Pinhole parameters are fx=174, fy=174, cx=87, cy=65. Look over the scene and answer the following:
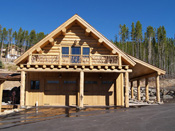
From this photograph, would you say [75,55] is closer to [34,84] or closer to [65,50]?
[65,50]

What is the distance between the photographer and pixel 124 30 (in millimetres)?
63781

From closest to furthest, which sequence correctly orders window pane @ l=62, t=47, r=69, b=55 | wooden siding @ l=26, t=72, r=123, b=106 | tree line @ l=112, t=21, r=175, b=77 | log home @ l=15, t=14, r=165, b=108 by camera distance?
log home @ l=15, t=14, r=165, b=108 < window pane @ l=62, t=47, r=69, b=55 < wooden siding @ l=26, t=72, r=123, b=106 < tree line @ l=112, t=21, r=175, b=77

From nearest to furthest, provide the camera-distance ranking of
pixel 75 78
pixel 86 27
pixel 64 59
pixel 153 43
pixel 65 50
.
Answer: pixel 86 27
pixel 64 59
pixel 65 50
pixel 75 78
pixel 153 43

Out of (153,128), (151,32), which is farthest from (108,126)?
(151,32)

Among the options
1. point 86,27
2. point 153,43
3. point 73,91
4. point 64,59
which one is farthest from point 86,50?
point 153,43

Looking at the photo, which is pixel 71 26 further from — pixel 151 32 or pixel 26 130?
pixel 151 32

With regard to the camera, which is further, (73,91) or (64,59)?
(73,91)

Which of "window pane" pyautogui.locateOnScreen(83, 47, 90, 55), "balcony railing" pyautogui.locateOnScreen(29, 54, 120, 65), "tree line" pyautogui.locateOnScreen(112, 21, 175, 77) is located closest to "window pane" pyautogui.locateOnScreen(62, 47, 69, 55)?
"balcony railing" pyautogui.locateOnScreen(29, 54, 120, 65)

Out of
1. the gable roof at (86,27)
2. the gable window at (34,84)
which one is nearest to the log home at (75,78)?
the gable window at (34,84)

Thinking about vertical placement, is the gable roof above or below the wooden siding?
above

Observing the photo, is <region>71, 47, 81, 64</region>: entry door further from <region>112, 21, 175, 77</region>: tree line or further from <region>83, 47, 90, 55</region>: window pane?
<region>112, 21, 175, 77</region>: tree line

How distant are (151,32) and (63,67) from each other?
5385cm

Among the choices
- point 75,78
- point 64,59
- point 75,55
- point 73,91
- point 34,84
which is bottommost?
point 73,91

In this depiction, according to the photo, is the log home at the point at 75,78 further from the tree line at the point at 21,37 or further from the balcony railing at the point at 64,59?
the tree line at the point at 21,37
